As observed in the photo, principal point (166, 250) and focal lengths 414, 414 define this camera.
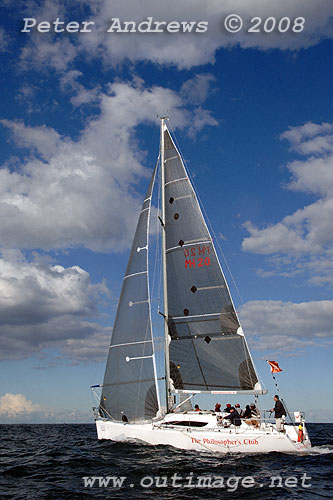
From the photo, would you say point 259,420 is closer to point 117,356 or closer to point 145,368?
point 145,368

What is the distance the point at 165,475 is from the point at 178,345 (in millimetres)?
7792

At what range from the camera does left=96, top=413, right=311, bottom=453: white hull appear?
16.8 meters

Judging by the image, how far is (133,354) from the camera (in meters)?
20.9

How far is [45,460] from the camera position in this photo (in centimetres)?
1858

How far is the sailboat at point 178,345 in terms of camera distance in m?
18.6

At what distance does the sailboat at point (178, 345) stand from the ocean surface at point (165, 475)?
113cm

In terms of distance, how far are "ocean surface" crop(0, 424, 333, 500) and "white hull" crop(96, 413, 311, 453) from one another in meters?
0.33

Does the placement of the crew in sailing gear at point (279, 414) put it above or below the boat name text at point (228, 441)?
above

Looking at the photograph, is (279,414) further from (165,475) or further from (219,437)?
(165,475)

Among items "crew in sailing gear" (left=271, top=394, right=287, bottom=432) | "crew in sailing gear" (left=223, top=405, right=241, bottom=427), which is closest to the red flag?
"crew in sailing gear" (left=271, top=394, right=287, bottom=432)

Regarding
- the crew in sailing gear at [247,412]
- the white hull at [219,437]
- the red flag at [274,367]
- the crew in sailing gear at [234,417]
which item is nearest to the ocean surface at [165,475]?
the white hull at [219,437]

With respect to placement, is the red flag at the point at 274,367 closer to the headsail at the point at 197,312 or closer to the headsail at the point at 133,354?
the headsail at the point at 197,312

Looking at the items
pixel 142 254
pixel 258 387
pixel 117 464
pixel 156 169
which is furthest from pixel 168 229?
pixel 117 464

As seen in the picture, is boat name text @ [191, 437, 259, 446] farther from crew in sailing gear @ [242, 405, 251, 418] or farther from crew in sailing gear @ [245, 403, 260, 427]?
crew in sailing gear @ [242, 405, 251, 418]
